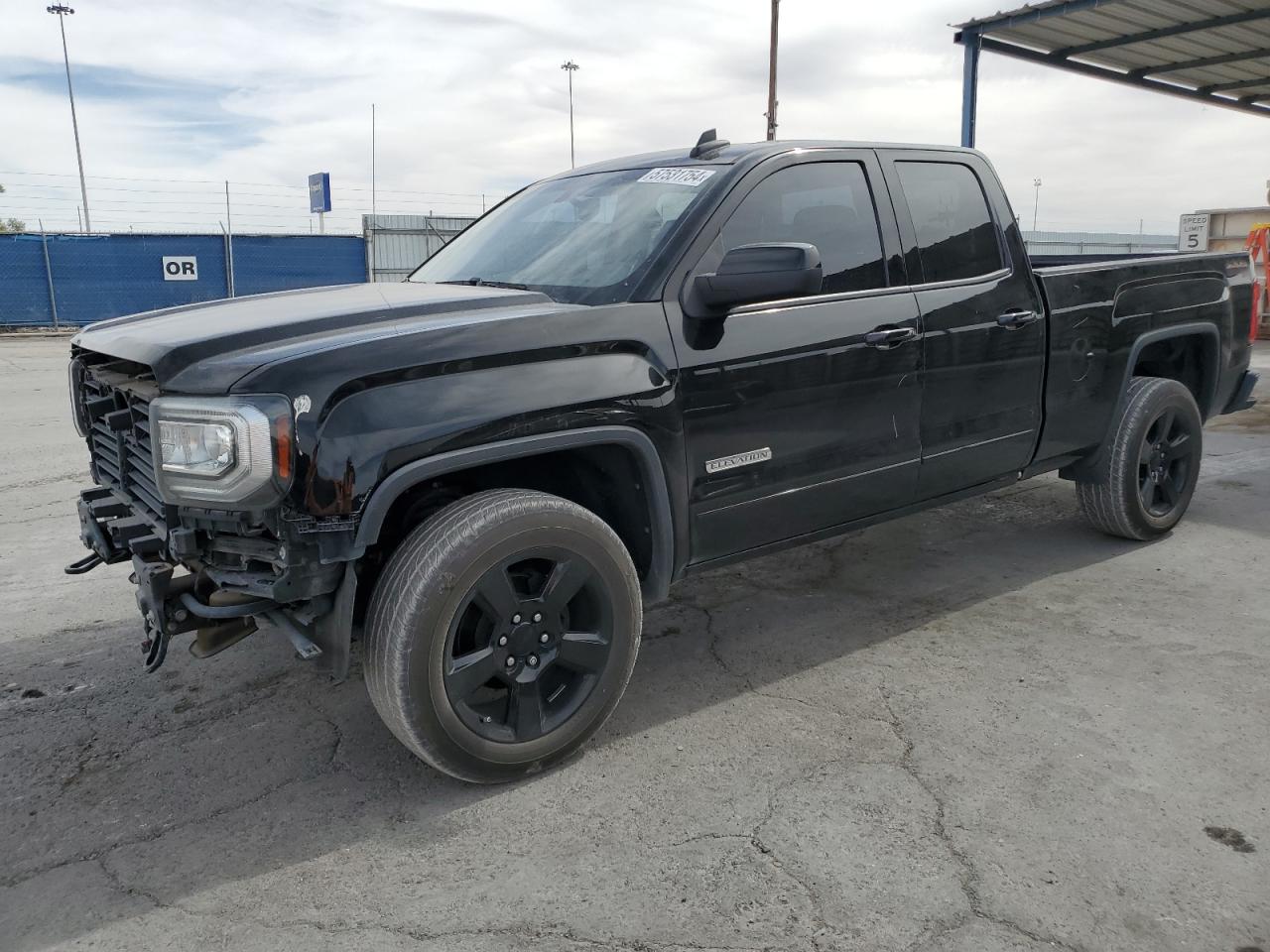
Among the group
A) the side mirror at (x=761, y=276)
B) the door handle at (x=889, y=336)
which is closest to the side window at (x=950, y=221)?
the door handle at (x=889, y=336)

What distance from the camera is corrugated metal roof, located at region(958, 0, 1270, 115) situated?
12.1 meters

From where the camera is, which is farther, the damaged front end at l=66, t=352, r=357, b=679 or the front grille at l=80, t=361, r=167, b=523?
the front grille at l=80, t=361, r=167, b=523

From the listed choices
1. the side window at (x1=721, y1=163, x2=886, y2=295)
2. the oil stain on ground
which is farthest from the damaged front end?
the oil stain on ground

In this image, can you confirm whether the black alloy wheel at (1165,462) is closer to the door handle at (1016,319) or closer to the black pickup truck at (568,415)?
the black pickup truck at (568,415)

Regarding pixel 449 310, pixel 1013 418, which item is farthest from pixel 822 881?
pixel 1013 418

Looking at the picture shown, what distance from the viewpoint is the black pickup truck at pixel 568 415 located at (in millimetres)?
2602

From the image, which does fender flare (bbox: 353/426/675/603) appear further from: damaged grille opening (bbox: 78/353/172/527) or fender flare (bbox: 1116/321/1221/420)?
fender flare (bbox: 1116/321/1221/420)

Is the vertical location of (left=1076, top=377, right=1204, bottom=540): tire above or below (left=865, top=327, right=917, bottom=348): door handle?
below

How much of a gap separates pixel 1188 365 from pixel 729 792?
3.99 metres

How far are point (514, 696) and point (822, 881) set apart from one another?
38.9 inches

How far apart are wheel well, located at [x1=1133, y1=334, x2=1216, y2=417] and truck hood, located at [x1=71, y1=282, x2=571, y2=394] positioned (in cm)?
359

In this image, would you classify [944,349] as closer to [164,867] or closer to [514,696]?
[514,696]

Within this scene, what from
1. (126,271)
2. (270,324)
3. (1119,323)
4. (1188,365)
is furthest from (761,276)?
(126,271)

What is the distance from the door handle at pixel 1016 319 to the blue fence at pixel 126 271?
64.5 ft
